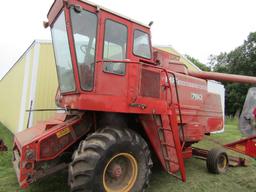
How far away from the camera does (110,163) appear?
362 centimetres

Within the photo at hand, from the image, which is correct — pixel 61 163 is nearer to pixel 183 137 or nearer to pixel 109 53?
pixel 109 53

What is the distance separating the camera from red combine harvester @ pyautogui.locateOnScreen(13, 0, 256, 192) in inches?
136

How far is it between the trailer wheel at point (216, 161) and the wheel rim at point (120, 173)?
2481mm

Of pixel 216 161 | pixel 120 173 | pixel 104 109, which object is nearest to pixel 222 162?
pixel 216 161

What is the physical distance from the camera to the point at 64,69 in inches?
170

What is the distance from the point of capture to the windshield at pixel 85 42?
12.2 feet

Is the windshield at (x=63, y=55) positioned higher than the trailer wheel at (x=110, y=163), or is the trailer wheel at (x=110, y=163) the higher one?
the windshield at (x=63, y=55)

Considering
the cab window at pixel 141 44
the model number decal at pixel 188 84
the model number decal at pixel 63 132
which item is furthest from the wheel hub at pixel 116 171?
the model number decal at pixel 188 84

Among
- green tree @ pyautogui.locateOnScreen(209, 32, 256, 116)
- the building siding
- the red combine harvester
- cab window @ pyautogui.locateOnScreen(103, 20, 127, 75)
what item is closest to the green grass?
the red combine harvester

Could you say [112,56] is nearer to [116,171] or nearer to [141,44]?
[141,44]

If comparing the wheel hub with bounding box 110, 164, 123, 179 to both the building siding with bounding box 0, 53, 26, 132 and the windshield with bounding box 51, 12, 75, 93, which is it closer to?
the windshield with bounding box 51, 12, 75, 93

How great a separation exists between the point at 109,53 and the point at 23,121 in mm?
6100

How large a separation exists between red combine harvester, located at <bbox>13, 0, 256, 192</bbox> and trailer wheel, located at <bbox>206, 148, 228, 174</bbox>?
169 cm

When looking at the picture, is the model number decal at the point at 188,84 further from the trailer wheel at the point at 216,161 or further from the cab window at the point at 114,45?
the trailer wheel at the point at 216,161
